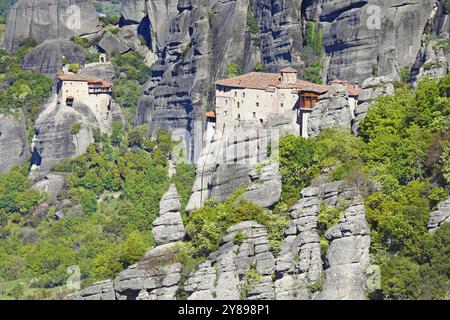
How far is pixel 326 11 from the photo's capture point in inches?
3829

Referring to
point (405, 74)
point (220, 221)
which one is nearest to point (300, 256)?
point (220, 221)

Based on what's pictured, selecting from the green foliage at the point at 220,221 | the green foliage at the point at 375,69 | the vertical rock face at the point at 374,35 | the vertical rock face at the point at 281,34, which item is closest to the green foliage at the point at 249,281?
the green foliage at the point at 220,221

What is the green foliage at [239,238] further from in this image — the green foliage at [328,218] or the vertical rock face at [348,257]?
the vertical rock face at [348,257]

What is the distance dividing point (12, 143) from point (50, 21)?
13.9 metres

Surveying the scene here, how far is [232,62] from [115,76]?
1360cm

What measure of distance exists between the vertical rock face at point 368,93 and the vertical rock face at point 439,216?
10.1 metres

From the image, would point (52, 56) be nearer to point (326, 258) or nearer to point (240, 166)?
point (240, 166)

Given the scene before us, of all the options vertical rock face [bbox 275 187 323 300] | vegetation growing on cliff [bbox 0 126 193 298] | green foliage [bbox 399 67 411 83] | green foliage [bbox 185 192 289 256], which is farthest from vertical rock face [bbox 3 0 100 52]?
vertical rock face [bbox 275 187 323 300]

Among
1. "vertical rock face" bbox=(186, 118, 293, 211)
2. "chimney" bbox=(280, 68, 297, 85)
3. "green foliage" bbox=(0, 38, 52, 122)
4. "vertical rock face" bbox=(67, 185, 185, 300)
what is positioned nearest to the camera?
"vertical rock face" bbox=(67, 185, 185, 300)

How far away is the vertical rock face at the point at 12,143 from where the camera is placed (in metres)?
108

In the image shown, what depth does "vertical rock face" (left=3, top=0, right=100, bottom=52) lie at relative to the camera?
11788cm

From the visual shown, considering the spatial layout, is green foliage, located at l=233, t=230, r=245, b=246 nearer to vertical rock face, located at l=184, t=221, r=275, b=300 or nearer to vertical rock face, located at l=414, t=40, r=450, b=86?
vertical rock face, located at l=184, t=221, r=275, b=300

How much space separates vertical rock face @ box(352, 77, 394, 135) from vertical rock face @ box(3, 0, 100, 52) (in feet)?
138

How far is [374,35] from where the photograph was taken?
93.8 metres
